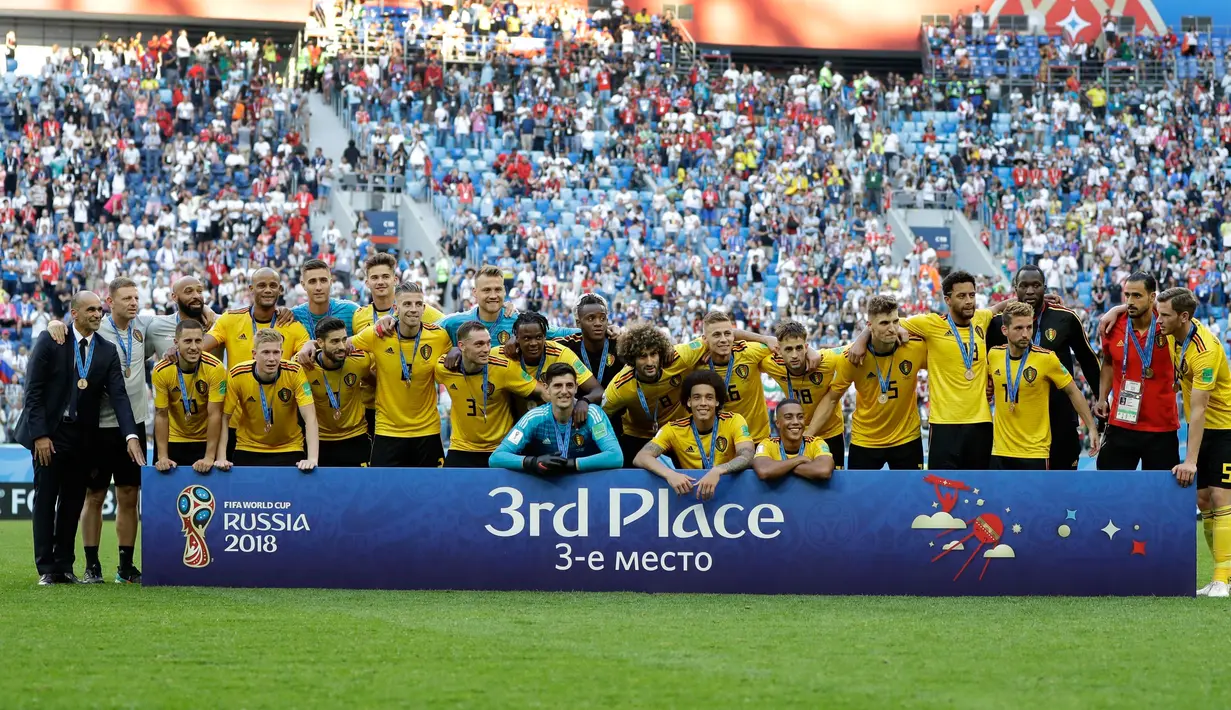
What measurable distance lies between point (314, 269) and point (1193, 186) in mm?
28846

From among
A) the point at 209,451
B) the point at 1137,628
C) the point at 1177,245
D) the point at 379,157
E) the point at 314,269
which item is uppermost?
the point at 379,157

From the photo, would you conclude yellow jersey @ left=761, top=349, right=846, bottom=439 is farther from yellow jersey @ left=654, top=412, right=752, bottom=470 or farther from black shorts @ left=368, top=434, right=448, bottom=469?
black shorts @ left=368, top=434, right=448, bottom=469

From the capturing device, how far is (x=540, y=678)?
6195mm

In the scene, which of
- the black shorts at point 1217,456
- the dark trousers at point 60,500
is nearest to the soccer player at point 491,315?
the dark trousers at point 60,500

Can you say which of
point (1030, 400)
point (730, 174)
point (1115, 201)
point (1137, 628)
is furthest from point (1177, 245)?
point (1137, 628)

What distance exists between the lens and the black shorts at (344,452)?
36.3 feet

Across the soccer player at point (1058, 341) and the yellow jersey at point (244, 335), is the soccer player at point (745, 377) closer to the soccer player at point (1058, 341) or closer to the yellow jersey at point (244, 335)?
the soccer player at point (1058, 341)

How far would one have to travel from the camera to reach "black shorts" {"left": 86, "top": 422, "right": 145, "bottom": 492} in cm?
1073

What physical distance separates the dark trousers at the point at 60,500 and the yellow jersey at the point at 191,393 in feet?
2.18

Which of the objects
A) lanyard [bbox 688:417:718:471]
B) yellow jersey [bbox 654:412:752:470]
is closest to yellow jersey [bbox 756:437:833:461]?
yellow jersey [bbox 654:412:752:470]

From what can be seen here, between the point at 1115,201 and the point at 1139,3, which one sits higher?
the point at 1139,3

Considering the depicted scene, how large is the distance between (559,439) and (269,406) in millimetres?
2175

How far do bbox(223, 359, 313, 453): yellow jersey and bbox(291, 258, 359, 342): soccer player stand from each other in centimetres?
37

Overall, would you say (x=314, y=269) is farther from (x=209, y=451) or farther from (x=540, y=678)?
(x=540, y=678)
